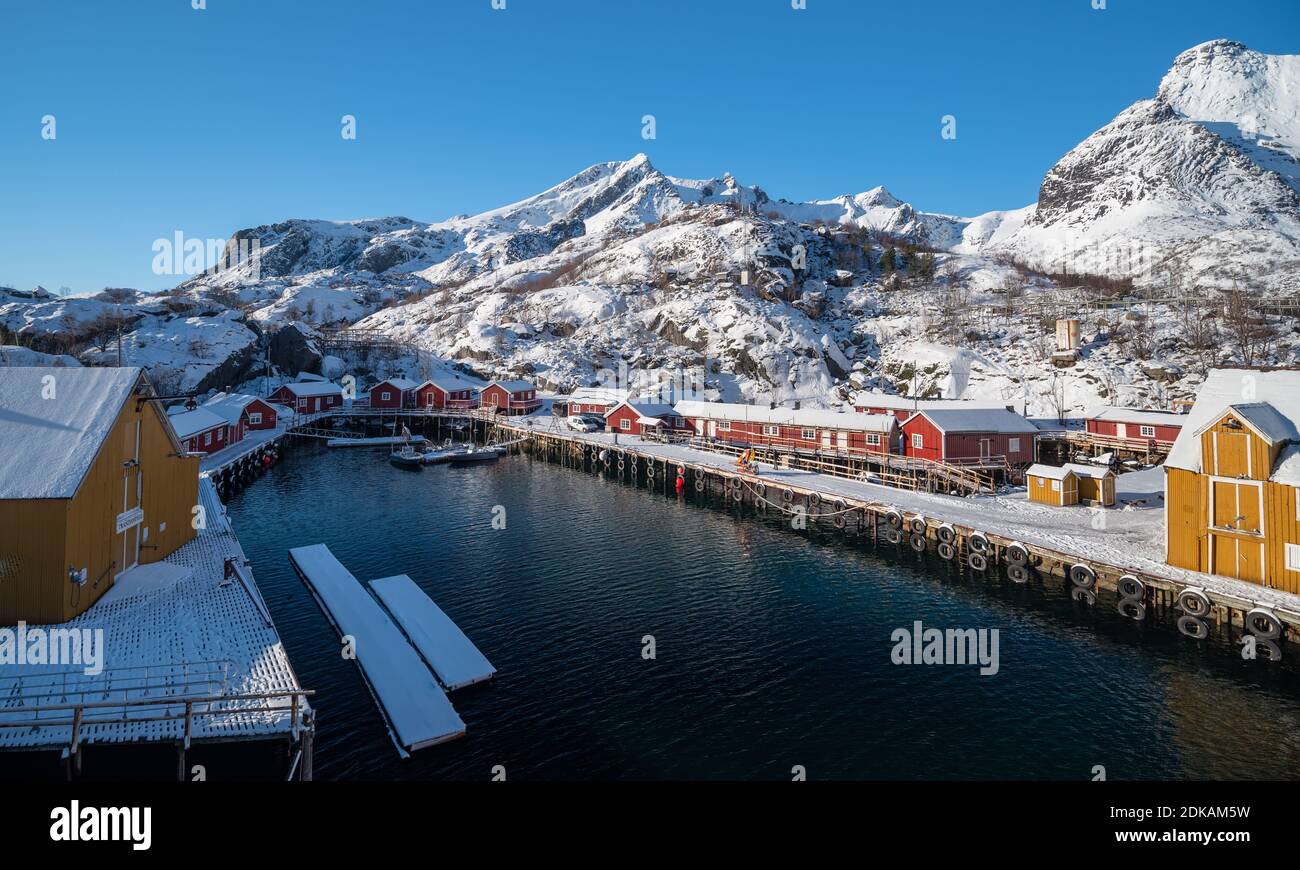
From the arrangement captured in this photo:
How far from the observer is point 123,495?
75.0 feet

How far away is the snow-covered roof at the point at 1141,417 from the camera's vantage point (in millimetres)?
54750

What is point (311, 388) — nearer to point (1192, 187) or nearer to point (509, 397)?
point (509, 397)

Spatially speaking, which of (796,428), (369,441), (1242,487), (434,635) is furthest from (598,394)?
A: (1242,487)

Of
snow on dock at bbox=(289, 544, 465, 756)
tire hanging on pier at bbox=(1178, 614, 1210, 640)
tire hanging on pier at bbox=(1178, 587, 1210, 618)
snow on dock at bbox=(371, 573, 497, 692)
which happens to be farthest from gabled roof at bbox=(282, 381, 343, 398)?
tire hanging on pier at bbox=(1178, 614, 1210, 640)

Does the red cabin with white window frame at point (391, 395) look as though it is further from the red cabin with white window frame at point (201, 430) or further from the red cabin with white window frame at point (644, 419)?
the red cabin with white window frame at point (644, 419)

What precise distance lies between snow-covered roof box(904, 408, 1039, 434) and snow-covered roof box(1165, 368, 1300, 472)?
1912cm

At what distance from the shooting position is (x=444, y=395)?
3469 inches

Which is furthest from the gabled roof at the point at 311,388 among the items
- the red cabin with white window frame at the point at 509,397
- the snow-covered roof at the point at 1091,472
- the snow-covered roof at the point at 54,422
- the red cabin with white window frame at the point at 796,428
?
the snow-covered roof at the point at 1091,472

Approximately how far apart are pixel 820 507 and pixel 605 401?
43.8 m

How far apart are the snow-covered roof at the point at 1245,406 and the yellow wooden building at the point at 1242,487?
0.03m

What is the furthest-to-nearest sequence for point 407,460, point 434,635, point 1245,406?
point 407,460 → point 1245,406 → point 434,635

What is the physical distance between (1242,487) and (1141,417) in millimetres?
39153
